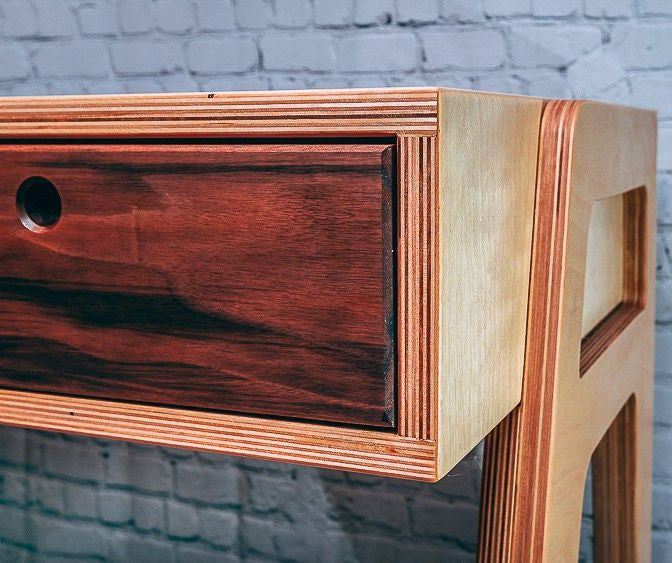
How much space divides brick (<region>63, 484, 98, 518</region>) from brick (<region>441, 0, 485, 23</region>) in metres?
0.92

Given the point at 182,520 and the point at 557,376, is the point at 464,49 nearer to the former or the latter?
the point at 557,376

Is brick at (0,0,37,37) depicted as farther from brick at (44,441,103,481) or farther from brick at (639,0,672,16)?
brick at (639,0,672,16)

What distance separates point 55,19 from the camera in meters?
1.30

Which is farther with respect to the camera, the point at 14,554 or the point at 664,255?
the point at 14,554

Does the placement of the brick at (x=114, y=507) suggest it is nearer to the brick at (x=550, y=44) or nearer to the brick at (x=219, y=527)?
the brick at (x=219, y=527)

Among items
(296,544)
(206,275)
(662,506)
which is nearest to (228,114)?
(206,275)

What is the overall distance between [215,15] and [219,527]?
75cm

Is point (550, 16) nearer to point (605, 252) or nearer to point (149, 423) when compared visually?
point (605, 252)

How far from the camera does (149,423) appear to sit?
22.8 inches

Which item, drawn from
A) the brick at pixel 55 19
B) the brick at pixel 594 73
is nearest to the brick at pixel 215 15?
the brick at pixel 55 19

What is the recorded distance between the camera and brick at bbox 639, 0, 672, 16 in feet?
3.32

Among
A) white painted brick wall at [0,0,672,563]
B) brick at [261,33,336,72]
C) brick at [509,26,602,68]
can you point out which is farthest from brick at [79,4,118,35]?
brick at [509,26,602,68]

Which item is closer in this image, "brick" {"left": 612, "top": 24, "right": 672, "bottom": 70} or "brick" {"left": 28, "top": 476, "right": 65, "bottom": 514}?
"brick" {"left": 612, "top": 24, "right": 672, "bottom": 70}

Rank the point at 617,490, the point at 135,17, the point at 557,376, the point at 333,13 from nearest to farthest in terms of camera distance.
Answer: the point at 557,376 < the point at 617,490 < the point at 333,13 < the point at 135,17
